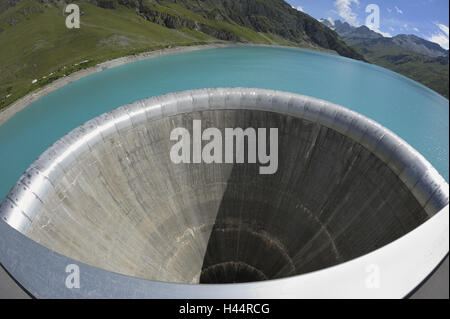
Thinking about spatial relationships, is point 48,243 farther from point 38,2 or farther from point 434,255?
point 38,2

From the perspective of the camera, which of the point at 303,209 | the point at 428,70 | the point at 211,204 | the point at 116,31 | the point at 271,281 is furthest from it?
the point at 428,70

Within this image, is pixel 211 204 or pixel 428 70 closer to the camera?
pixel 211 204

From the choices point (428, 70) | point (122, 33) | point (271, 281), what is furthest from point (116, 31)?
point (428, 70)

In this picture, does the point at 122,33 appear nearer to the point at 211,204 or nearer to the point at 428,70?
the point at 211,204

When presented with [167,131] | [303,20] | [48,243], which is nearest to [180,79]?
[167,131]

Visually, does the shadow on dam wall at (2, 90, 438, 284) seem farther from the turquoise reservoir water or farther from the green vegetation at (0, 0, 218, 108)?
the green vegetation at (0, 0, 218, 108)

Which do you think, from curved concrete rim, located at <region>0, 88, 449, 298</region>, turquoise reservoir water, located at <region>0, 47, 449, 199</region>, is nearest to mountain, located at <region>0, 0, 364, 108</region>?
turquoise reservoir water, located at <region>0, 47, 449, 199</region>
